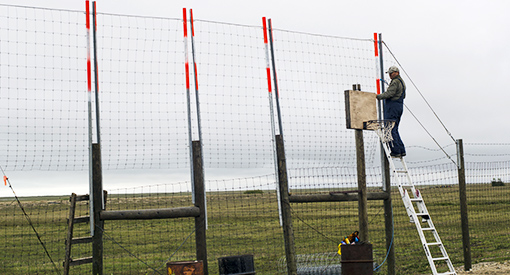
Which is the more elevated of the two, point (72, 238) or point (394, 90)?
point (394, 90)

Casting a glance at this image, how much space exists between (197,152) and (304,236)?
11085 mm

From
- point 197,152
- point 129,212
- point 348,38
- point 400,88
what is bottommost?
point 129,212

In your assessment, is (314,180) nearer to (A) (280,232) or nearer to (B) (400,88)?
(B) (400,88)

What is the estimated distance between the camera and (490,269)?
1177 cm

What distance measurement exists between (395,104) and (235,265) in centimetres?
448

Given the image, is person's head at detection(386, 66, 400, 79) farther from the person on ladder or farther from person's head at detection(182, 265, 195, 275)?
person's head at detection(182, 265, 195, 275)

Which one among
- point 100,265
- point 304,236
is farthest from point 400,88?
point 304,236

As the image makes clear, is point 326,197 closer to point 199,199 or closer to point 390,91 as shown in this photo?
point 390,91

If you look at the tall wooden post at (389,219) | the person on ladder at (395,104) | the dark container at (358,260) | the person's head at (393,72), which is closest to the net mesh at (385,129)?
the person on ladder at (395,104)

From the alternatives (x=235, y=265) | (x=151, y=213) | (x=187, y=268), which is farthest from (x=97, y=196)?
(x=235, y=265)

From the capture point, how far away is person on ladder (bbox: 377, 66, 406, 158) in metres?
10.6

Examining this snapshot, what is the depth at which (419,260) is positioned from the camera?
13.9 m

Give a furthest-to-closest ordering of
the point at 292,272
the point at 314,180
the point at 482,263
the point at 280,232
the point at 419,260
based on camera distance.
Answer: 1. the point at 280,232
2. the point at 419,260
3. the point at 482,263
4. the point at 314,180
5. the point at 292,272

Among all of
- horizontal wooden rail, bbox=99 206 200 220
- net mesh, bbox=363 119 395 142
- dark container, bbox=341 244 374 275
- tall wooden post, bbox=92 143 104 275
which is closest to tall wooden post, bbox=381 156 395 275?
net mesh, bbox=363 119 395 142
